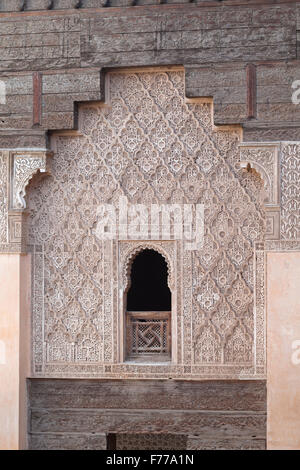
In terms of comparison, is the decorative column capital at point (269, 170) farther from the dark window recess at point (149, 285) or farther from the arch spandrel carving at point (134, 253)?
the dark window recess at point (149, 285)

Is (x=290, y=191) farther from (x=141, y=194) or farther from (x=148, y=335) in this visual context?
(x=148, y=335)

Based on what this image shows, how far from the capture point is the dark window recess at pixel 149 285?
25.9ft

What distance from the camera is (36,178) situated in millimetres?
5879

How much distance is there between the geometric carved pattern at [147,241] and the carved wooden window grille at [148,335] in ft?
0.39

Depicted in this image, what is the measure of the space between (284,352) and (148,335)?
3.54ft

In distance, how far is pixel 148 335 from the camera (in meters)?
5.88

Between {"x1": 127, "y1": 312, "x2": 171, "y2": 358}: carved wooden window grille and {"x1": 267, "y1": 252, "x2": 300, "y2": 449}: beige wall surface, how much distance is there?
2.75ft

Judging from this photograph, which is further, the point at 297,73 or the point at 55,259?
the point at 55,259

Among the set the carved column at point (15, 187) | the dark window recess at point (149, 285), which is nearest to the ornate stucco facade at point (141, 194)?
the carved column at point (15, 187)

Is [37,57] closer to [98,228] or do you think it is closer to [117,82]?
[117,82]

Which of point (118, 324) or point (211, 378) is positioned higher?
point (118, 324)

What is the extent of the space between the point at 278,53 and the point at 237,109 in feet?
1.62
